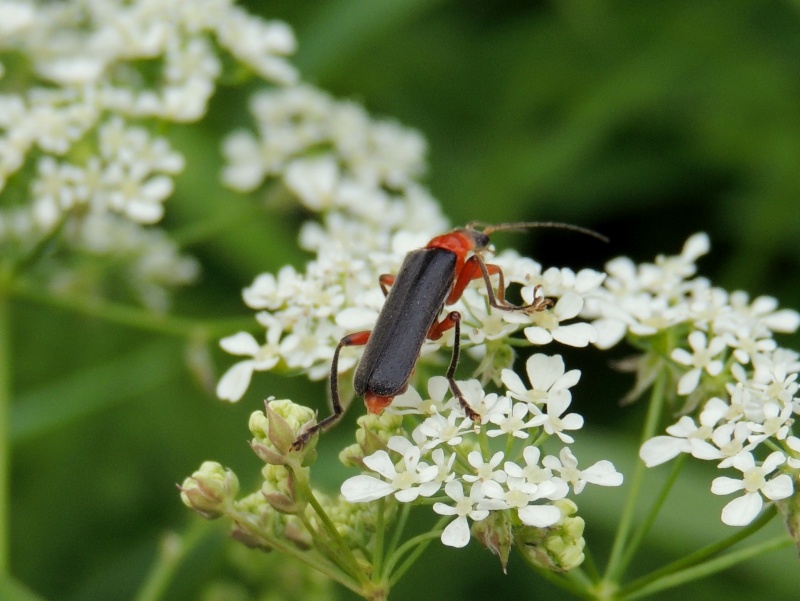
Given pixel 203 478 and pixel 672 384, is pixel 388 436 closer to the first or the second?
pixel 203 478

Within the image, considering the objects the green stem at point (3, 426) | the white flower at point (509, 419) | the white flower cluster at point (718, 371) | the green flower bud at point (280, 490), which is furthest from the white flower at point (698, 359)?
the green stem at point (3, 426)

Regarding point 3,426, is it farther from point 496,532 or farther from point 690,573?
point 690,573

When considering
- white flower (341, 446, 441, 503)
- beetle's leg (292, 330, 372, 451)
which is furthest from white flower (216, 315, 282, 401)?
white flower (341, 446, 441, 503)

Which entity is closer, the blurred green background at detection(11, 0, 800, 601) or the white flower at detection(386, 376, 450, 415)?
the white flower at detection(386, 376, 450, 415)

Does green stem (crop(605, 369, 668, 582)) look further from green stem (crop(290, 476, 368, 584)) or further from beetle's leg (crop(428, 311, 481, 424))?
green stem (crop(290, 476, 368, 584))

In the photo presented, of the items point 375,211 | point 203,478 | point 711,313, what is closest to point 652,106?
point 375,211

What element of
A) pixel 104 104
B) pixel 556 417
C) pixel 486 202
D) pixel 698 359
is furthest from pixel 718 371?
pixel 486 202
